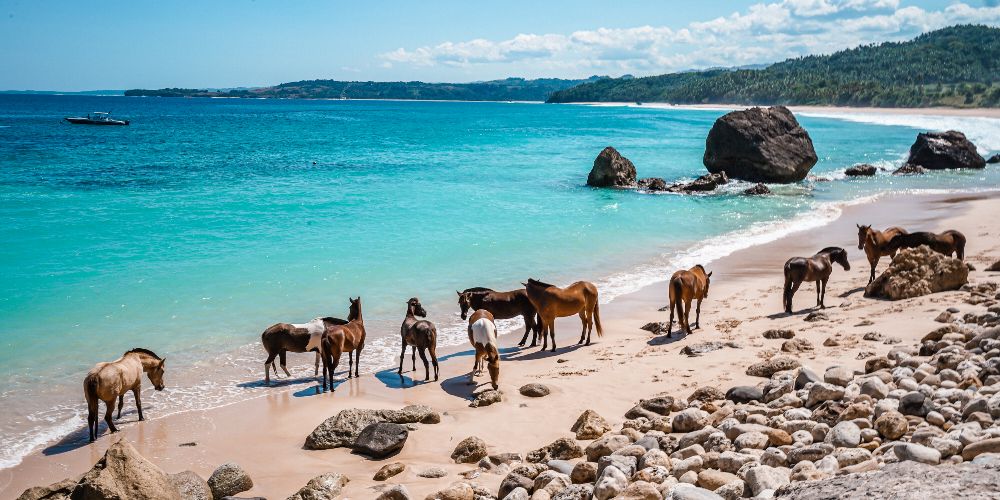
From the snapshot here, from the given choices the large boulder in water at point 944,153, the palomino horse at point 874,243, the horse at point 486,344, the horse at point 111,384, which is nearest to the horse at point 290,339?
the horse at point 111,384

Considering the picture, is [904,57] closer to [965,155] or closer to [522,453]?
[965,155]

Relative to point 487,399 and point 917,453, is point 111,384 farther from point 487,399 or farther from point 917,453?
point 917,453

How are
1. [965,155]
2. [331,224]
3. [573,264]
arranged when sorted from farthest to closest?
[965,155] → [331,224] → [573,264]

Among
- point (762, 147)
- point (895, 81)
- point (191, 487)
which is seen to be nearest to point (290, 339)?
point (191, 487)

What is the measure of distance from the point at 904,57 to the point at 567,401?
202 meters

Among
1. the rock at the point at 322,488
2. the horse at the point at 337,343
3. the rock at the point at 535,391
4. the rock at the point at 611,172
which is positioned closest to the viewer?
the rock at the point at 322,488

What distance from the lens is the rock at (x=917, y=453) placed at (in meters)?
5.18

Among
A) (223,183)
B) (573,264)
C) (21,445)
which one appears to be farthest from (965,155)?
(21,445)

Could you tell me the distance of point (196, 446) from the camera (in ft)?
30.0

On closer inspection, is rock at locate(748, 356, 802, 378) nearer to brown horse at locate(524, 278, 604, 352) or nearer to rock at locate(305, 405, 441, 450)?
brown horse at locate(524, 278, 604, 352)

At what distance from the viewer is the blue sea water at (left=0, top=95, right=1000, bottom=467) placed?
498 inches

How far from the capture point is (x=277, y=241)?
21922 millimetres

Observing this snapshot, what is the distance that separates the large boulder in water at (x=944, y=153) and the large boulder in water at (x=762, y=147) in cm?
924

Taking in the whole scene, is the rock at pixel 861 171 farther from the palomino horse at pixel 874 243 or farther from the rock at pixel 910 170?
the palomino horse at pixel 874 243
